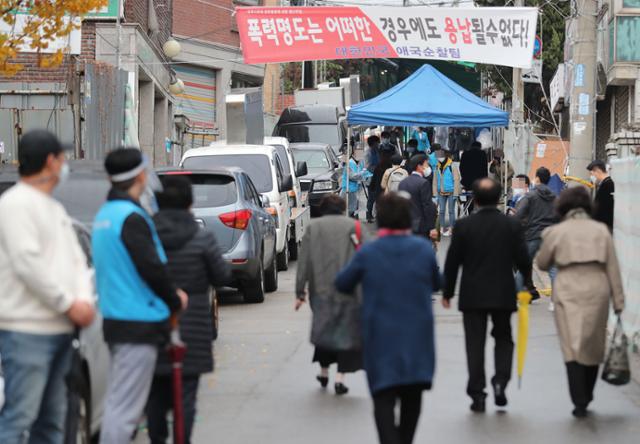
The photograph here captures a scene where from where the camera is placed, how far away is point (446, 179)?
2642cm

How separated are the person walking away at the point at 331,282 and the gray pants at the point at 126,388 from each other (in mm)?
2989

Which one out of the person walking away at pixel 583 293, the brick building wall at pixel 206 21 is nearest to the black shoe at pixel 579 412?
the person walking away at pixel 583 293

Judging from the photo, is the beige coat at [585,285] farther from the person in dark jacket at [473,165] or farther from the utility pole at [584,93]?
the person in dark jacket at [473,165]

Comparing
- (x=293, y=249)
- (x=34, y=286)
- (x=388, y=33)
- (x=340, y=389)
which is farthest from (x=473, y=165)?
(x=34, y=286)

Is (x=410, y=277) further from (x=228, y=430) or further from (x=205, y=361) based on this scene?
(x=228, y=430)

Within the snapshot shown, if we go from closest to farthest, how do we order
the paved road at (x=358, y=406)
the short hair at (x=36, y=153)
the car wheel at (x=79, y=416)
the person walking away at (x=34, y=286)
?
the person walking away at (x=34, y=286) < the short hair at (x=36, y=153) < the car wheel at (x=79, y=416) < the paved road at (x=358, y=406)

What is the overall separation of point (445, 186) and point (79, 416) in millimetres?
19536

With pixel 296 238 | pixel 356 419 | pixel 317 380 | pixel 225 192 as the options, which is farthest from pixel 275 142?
pixel 356 419

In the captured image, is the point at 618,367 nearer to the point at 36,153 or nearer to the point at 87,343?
the point at 87,343

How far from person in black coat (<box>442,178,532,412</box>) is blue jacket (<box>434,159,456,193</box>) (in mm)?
16455

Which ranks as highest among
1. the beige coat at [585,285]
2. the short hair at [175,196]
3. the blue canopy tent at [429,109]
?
the blue canopy tent at [429,109]

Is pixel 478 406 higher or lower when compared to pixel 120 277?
lower

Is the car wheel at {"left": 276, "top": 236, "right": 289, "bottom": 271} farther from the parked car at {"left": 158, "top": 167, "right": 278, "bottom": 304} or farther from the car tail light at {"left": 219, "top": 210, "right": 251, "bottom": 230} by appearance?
the car tail light at {"left": 219, "top": 210, "right": 251, "bottom": 230}

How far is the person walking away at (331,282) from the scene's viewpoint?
9.73 m
